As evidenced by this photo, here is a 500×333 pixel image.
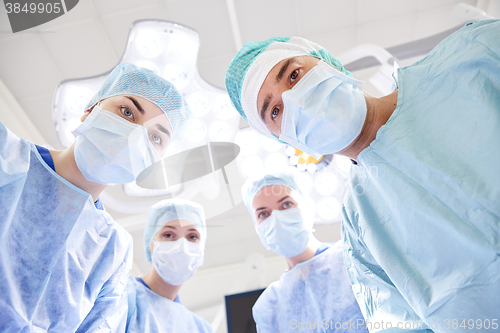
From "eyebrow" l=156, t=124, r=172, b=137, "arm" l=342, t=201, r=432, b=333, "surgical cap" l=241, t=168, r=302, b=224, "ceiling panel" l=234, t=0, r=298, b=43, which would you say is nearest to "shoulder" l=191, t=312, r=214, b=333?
"surgical cap" l=241, t=168, r=302, b=224

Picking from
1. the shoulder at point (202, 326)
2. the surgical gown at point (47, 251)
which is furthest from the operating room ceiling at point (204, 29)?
the shoulder at point (202, 326)

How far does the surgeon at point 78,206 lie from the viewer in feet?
3.99

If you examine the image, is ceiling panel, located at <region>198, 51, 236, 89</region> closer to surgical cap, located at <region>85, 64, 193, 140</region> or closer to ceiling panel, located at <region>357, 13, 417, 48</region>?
surgical cap, located at <region>85, 64, 193, 140</region>

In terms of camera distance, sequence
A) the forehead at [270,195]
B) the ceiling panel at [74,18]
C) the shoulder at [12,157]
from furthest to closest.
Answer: the ceiling panel at [74,18], the forehead at [270,195], the shoulder at [12,157]

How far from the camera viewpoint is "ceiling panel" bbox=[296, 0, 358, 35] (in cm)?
222

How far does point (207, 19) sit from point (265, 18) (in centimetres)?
38

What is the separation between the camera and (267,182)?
1967 millimetres

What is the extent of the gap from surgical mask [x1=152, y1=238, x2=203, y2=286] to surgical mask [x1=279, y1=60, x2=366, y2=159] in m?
0.97

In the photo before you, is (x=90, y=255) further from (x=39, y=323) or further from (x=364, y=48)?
(x=364, y=48)

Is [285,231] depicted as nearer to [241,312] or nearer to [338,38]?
[241,312]

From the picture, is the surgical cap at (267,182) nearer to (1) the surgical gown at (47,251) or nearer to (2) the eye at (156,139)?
(2) the eye at (156,139)

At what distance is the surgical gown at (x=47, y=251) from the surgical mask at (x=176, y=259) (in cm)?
35

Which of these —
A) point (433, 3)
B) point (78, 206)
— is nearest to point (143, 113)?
point (78, 206)

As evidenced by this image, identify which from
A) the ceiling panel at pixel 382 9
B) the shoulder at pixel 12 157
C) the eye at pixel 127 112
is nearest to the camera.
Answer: the shoulder at pixel 12 157
